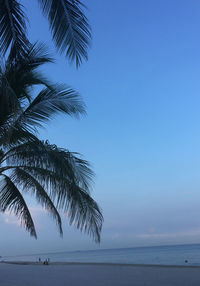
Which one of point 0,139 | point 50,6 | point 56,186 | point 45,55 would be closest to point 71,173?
point 56,186

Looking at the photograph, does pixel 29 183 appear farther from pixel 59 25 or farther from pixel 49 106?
pixel 59 25

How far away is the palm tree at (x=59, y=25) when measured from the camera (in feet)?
11.1

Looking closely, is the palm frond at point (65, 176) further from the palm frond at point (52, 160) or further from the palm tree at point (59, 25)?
the palm tree at point (59, 25)

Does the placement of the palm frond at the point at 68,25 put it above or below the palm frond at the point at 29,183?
above

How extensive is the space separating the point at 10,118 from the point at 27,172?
4.97 ft

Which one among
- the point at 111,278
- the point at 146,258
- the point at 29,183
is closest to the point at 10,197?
the point at 29,183

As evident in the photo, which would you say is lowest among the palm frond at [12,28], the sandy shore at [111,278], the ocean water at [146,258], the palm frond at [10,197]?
the ocean water at [146,258]

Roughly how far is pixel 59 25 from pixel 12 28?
531mm

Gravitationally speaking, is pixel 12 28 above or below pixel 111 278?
above

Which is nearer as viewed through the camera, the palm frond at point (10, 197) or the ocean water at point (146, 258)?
the palm frond at point (10, 197)

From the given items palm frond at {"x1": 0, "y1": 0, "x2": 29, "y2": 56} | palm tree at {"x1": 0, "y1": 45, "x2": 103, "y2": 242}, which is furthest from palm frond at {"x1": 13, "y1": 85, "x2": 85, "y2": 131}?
palm frond at {"x1": 0, "y1": 0, "x2": 29, "y2": 56}

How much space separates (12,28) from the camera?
11.3ft

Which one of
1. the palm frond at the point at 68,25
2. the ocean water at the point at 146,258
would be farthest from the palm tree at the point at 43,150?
the ocean water at the point at 146,258

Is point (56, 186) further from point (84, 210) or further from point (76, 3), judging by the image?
point (76, 3)
